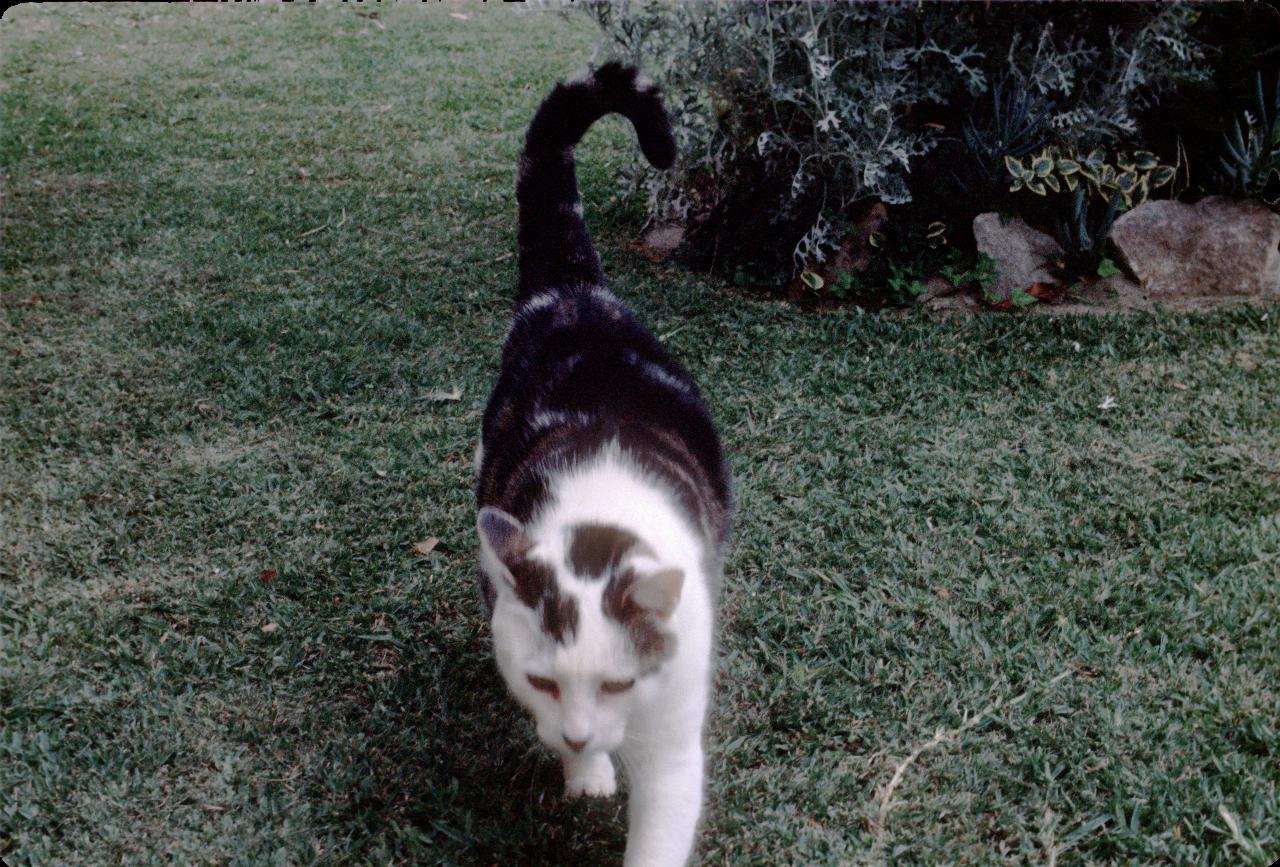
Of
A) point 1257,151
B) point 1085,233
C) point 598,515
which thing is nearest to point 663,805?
point 598,515

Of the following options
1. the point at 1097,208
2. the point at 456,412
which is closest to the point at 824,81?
the point at 1097,208

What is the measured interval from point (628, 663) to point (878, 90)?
352 centimetres

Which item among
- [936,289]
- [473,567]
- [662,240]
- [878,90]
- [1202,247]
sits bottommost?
[473,567]

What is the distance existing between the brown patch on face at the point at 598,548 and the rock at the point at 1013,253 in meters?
3.35

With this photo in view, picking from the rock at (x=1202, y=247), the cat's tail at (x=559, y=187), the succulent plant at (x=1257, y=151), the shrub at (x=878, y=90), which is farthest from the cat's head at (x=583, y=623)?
the succulent plant at (x=1257, y=151)

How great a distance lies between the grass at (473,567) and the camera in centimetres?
235

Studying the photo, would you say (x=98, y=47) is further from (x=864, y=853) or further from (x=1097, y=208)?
(x=864, y=853)

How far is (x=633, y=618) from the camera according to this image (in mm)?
1835

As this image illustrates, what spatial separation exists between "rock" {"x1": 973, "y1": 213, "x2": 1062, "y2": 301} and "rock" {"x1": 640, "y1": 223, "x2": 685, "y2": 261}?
1672mm

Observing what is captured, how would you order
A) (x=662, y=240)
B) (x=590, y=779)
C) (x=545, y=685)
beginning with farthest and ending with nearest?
(x=662, y=240) → (x=590, y=779) → (x=545, y=685)

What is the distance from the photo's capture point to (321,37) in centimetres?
955

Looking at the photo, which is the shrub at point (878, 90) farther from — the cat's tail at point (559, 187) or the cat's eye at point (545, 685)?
the cat's eye at point (545, 685)

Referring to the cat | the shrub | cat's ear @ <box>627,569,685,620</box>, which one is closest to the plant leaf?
the shrub

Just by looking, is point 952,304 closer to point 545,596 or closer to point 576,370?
point 576,370
